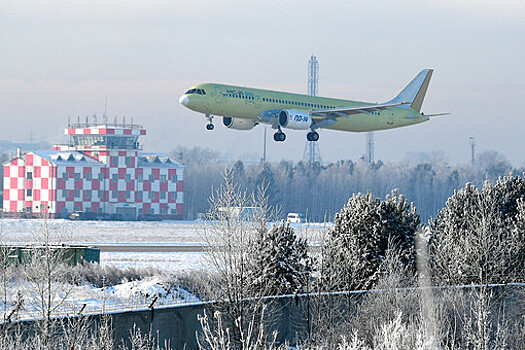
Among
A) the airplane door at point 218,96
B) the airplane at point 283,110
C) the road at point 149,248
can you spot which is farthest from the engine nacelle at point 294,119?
the road at point 149,248

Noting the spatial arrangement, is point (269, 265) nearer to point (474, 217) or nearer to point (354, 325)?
point (354, 325)

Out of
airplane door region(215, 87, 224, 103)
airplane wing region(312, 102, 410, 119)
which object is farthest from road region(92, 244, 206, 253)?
airplane door region(215, 87, 224, 103)

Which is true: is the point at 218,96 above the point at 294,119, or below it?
above

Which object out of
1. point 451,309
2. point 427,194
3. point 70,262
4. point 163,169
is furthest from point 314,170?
point 451,309

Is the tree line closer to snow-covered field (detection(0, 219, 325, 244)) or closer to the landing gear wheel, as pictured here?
snow-covered field (detection(0, 219, 325, 244))

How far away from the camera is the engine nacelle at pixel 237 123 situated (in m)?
60.3

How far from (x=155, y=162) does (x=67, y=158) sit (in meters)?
14.6

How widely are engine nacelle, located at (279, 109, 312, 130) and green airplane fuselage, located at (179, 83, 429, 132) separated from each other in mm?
883

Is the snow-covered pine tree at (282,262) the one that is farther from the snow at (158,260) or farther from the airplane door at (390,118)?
the airplane door at (390,118)

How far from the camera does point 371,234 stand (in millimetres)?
41094

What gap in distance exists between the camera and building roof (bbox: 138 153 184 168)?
13338 cm

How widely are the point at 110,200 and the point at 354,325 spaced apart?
98.8 meters

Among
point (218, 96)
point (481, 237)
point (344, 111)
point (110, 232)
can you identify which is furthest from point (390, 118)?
point (110, 232)

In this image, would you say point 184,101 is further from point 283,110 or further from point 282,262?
point 282,262
